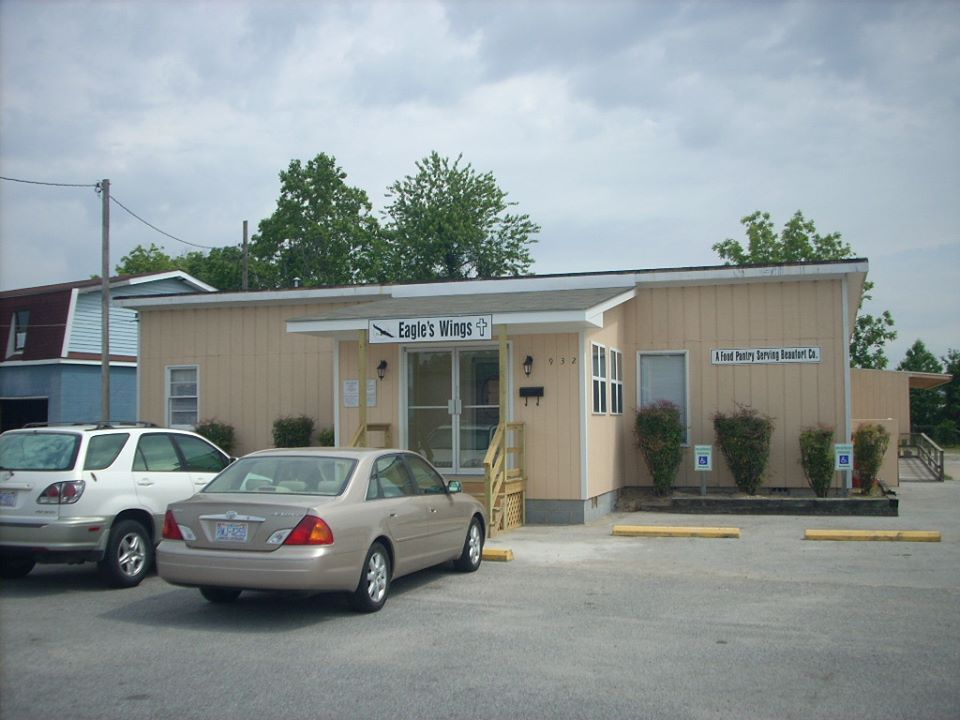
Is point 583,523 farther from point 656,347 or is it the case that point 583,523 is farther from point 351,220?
point 351,220

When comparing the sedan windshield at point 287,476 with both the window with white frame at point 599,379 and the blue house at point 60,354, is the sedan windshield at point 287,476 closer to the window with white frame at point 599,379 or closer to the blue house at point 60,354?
the window with white frame at point 599,379

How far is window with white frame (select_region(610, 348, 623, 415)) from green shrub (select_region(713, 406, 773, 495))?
1756mm

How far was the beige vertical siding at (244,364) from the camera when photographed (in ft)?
62.0

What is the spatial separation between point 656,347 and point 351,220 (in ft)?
109

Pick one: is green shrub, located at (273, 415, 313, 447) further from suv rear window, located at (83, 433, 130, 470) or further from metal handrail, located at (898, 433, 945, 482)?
metal handrail, located at (898, 433, 945, 482)

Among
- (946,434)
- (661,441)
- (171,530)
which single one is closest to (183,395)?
(661,441)

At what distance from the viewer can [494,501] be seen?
13414 millimetres

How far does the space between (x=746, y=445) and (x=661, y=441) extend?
1.44 meters

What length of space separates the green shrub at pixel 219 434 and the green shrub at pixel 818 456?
35.2 feet

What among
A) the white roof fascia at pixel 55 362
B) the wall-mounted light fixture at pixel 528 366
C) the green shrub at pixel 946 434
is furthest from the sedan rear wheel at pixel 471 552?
the green shrub at pixel 946 434

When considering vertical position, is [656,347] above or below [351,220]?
below

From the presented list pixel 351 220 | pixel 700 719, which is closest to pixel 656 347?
pixel 700 719

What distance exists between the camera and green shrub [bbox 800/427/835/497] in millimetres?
16312

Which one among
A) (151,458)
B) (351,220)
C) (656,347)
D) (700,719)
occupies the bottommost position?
(700,719)
